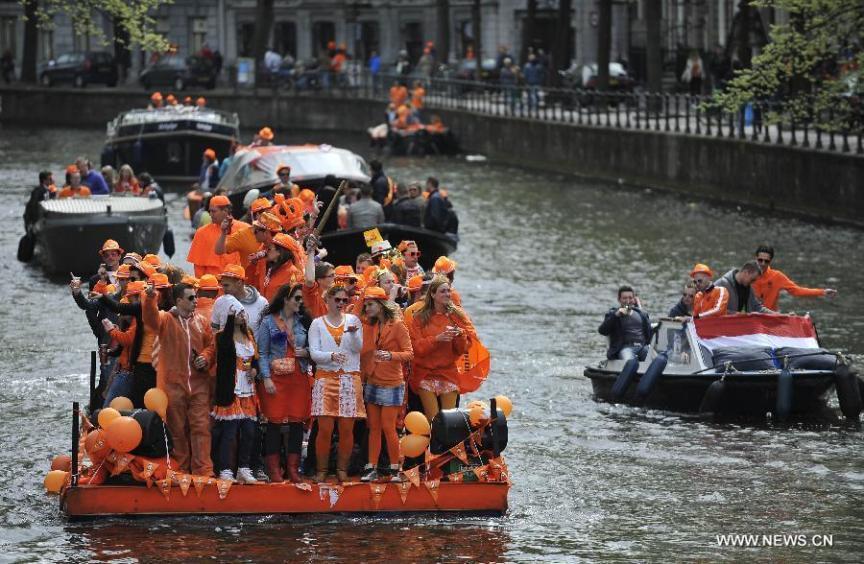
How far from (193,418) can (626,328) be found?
713 cm

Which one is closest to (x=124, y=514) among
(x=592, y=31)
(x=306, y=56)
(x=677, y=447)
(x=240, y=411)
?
(x=240, y=411)

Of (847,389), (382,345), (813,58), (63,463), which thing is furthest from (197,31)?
(382,345)

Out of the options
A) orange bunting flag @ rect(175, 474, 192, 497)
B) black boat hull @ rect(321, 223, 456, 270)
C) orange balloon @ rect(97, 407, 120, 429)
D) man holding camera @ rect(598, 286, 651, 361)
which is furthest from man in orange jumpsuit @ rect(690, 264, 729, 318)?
black boat hull @ rect(321, 223, 456, 270)

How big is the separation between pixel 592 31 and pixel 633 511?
68473mm

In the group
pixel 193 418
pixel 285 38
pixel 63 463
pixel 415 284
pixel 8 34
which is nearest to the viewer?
pixel 193 418

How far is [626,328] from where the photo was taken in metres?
21.9

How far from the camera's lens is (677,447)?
19.5m

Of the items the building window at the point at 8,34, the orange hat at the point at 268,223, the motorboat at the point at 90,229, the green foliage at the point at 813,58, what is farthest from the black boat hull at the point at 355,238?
the building window at the point at 8,34

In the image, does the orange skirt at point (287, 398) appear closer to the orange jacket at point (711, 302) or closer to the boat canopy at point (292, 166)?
the orange jacket at point (711, 302)

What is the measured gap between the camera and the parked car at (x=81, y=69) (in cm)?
7956

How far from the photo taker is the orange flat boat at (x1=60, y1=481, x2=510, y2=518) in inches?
618

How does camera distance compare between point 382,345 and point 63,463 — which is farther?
point 63,463

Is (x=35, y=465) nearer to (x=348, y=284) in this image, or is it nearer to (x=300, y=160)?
(x=348, y=284)

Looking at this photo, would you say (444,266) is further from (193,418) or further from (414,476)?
(193,418)
